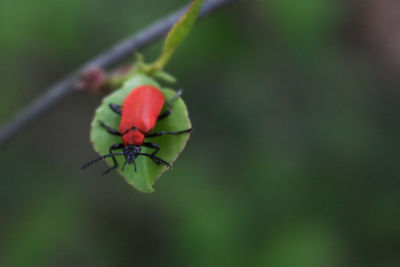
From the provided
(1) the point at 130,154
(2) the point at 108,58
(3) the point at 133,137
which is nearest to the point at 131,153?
(1) the point at 130,154

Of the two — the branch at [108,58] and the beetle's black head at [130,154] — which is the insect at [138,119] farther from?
the branch at [108,58]

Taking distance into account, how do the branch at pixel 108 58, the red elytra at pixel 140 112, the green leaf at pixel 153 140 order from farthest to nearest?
the branch at pixel 108 58
the red elytra at pixel 140 112
the green leaf at pixel 153 140

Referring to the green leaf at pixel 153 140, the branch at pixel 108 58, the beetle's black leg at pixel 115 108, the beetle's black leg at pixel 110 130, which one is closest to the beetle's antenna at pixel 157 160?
the green leaf at pixel 153 140

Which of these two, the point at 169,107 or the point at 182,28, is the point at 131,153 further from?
the point at 182,28

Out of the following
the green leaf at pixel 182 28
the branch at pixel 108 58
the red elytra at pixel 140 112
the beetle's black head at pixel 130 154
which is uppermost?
the branch at pixel 108 58

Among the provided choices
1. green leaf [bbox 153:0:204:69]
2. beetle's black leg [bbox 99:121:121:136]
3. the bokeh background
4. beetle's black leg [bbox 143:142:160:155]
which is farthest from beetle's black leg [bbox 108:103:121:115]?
the bokeh background

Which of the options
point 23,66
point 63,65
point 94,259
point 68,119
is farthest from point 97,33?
point 94,259
